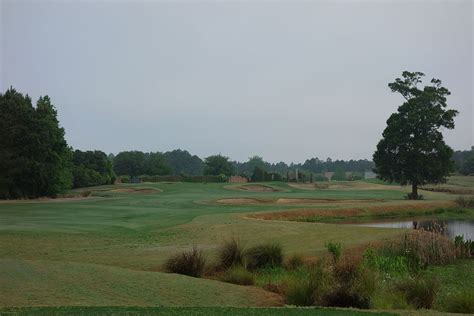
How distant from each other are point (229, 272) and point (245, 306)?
403 centimetres

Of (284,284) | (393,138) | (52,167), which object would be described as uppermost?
(393,138)

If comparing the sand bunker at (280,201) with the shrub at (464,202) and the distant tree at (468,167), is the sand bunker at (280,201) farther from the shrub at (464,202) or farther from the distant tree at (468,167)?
the distant tree at (468,167)

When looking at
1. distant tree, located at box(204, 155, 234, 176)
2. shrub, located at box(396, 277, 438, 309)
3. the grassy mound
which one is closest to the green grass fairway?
the grassy mound

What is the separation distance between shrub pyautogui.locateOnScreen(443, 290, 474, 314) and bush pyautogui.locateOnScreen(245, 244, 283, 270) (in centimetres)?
681

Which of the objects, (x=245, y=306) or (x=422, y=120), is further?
(x=422, y=120)

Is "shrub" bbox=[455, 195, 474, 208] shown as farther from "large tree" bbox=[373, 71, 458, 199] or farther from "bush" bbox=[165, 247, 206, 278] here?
"bush" bbox=[165, 247, 206, 278]

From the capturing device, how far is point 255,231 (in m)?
25.0

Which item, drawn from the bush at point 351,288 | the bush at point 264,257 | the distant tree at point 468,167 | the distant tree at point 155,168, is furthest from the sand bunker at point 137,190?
the distant tree at point 468,167

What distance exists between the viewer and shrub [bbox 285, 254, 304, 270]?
698 inches

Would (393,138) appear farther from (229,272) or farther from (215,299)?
(215,299)

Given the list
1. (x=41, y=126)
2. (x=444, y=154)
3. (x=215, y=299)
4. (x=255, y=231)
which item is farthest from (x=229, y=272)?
(x=444, y=154)

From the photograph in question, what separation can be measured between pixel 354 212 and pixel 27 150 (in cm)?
3233

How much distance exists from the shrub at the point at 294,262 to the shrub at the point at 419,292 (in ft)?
16.1

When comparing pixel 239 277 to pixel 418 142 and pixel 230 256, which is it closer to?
pixel 230 256
